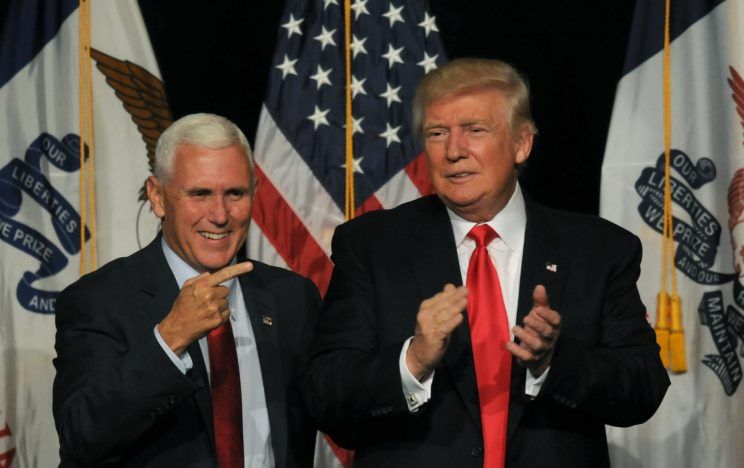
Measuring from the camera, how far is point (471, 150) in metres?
2.32

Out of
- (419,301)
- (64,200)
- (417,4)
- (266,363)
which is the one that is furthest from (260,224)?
(419,301)

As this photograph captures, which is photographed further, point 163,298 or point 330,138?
point 330,138

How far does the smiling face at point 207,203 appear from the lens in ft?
7.88

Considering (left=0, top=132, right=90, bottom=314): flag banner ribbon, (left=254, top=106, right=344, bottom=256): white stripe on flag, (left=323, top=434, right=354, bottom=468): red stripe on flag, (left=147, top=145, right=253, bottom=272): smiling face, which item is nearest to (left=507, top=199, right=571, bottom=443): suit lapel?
(left=147, top=145, right=253, bottom=272): smiling face

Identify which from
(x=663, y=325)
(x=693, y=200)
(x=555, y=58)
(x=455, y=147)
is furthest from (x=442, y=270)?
(x=555, y=58)

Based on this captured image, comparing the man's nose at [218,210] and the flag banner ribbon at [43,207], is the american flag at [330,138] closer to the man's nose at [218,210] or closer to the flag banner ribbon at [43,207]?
the flag banner ribbon at [43,207]

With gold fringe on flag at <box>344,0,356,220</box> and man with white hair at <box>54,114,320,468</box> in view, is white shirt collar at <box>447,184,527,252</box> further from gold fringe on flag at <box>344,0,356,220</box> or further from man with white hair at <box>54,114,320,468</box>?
gold fringe on flag at <box>344,0,356,220</box>

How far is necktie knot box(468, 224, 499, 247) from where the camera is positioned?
2295mm

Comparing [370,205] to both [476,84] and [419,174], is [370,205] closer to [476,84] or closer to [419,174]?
[419,174]

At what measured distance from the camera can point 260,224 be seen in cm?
380

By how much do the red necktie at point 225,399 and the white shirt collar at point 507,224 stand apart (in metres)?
0.57

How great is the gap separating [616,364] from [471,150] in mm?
550

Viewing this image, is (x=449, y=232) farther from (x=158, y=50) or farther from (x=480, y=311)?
(x=158, y=50)

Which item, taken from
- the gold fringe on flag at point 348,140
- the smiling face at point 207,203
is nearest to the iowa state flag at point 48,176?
the gold fringe on flag at point 348,140
